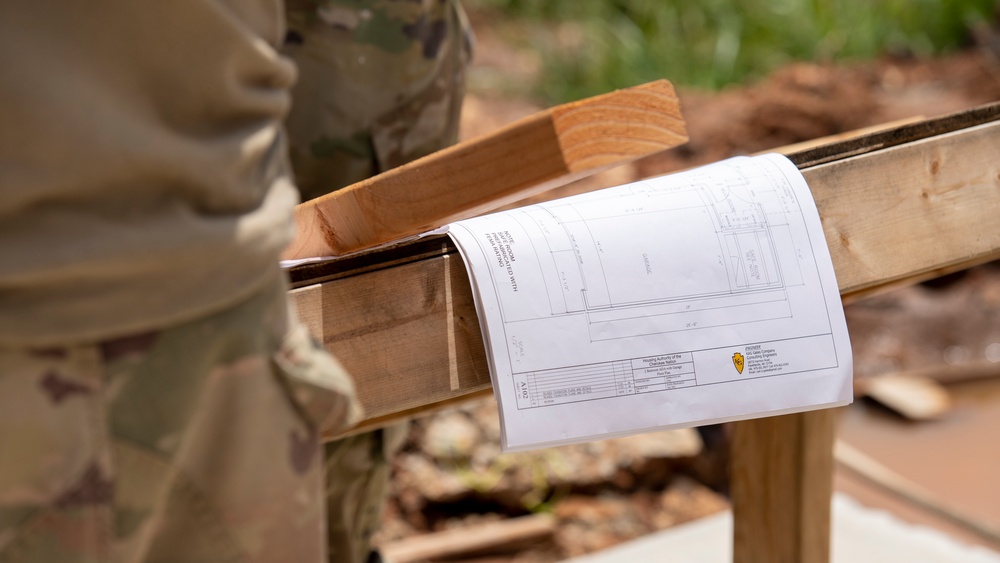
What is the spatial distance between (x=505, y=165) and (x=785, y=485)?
96 cm

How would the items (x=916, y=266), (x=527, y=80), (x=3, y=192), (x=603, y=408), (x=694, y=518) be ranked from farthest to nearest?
(x=527, y=80)
(x=694, y=518)
(x=916, y=266)
(x=603, y=408)
(x=3, y=192)

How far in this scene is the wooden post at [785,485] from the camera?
1568mm

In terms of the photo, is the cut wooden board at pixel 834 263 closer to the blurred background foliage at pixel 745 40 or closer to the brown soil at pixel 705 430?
the brown soil at pixel 705 430

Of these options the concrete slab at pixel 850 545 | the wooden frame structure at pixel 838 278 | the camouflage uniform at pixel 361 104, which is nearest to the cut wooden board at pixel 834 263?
the wooden frame structure at pixel 838 278

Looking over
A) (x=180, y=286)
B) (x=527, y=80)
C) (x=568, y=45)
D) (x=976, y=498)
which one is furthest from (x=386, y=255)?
(x=568, y=45)

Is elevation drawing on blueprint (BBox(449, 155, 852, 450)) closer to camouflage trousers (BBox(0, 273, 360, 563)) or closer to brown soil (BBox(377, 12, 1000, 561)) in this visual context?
camouflage trousers (BBox(0, 273, 360, 563))

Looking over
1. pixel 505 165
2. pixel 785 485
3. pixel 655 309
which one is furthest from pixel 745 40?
pixel 505 165

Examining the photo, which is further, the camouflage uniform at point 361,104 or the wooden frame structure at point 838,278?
the camouflage uniform at point 361,104

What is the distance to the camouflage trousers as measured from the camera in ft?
1.99

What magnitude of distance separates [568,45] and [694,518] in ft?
13.5

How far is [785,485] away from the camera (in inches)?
63.2

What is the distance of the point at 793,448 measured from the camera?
5.19ft

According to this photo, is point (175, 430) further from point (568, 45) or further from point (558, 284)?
point (568, 45)

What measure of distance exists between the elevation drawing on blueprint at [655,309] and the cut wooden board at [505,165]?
85 mm
